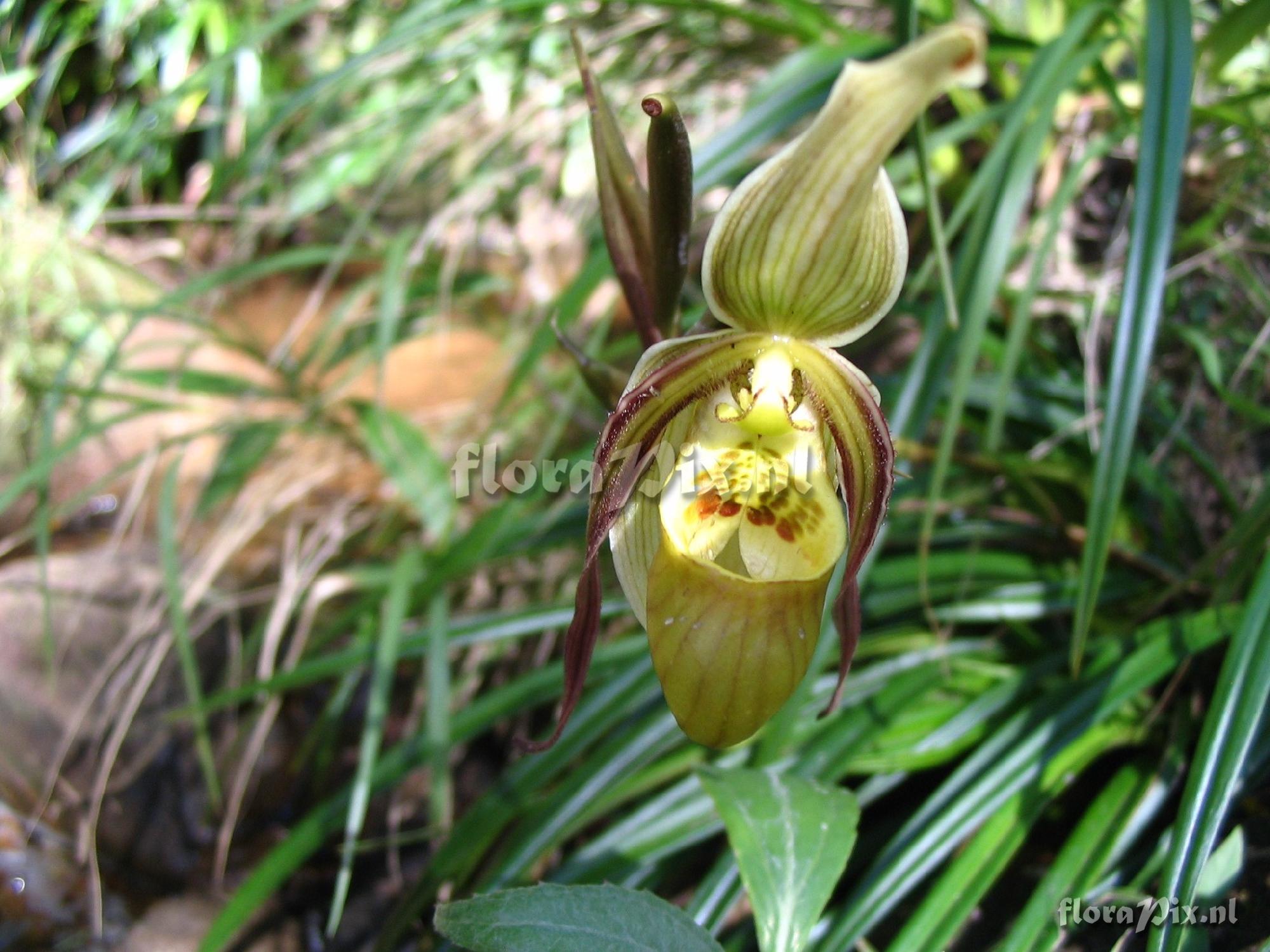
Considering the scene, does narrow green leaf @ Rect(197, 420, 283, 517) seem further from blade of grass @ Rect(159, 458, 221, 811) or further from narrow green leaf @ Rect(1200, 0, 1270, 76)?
narrow green leaf @ Rect(1200, 0, 1270, 76)

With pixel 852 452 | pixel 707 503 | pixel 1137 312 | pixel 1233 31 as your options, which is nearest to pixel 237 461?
pixel 707 503

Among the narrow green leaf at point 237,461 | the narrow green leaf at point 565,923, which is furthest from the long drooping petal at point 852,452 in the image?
the narrow green leaf at point 237,461

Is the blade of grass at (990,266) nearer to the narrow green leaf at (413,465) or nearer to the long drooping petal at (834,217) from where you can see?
the long drooping petal at (834,217)

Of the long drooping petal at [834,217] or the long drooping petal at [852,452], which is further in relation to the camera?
the long drooping petal at [852,452]

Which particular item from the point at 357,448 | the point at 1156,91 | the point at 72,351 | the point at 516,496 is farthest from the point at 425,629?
the point at 1156,91

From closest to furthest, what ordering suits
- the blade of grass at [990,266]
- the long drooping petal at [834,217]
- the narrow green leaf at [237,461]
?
the long drooping petal at [834,217] → the blade of grass at [990,266] → the narrow green leaf at [237,461]

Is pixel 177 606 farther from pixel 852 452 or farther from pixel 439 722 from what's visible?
pixel 852 452

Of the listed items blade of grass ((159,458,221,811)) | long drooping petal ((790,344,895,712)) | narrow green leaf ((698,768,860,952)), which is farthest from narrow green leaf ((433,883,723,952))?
blade of grass ((159,458,221,811))
